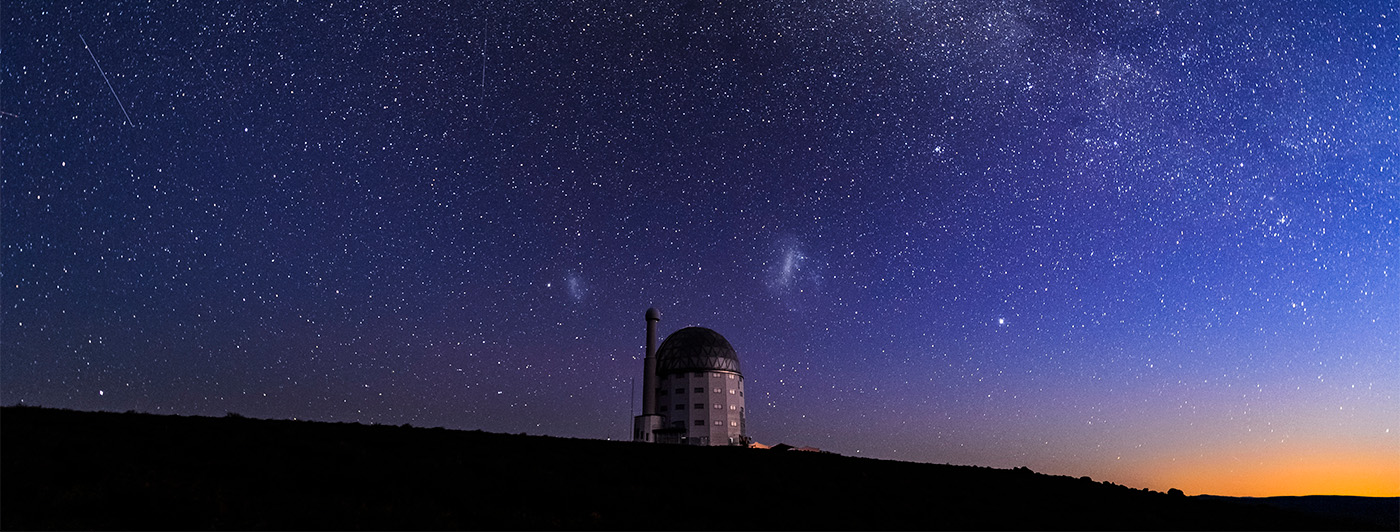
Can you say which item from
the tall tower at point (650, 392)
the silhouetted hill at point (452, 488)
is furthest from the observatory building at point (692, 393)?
the silhouetted hill at point (452, 488)

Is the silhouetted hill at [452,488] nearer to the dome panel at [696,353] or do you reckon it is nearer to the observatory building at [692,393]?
the observatory building at [692,393]

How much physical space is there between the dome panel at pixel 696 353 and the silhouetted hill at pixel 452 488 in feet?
138

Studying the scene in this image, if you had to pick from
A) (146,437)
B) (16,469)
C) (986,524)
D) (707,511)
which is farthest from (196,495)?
(986,524)

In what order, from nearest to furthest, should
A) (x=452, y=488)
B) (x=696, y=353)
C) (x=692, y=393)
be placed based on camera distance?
(x=452, y=488) < (x=692, y=393) < (x=696, y=353)

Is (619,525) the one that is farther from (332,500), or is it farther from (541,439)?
(541,439)

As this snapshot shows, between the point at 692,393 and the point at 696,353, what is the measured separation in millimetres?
3795

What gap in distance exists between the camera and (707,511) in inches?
623

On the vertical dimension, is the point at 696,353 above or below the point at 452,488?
above

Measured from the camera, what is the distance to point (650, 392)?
65.8m

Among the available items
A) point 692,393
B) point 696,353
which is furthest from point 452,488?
point 696,353

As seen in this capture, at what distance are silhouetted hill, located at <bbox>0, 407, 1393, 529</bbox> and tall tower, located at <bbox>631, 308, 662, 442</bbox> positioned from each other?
4100cm

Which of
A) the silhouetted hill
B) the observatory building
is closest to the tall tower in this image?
the observatory building

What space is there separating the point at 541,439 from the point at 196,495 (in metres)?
11.2

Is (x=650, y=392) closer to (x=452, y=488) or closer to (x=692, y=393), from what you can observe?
(x=692, y=393)
